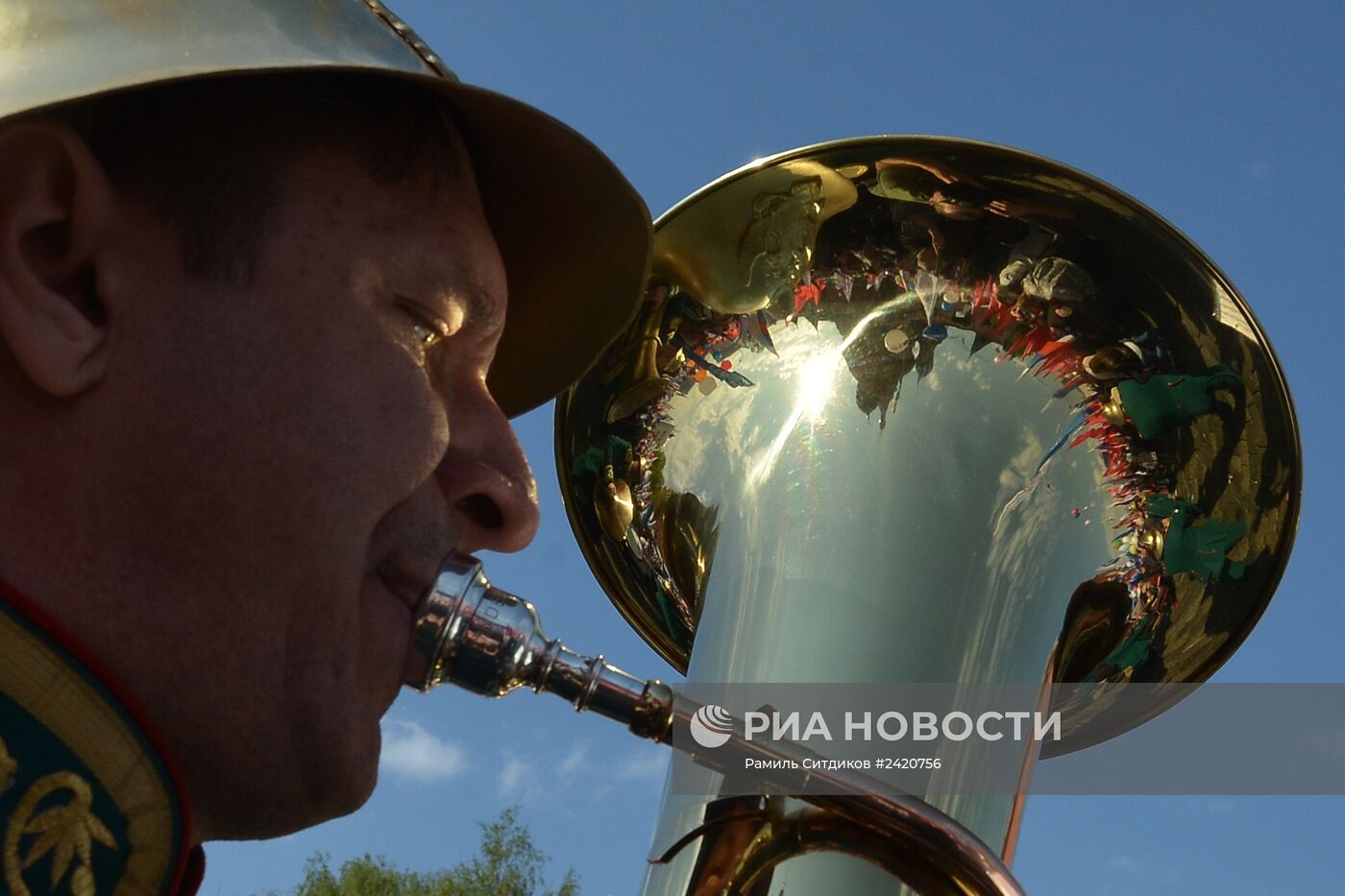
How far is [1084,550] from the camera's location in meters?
3.12

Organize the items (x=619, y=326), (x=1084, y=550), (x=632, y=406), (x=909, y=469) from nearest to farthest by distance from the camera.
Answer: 1. (x=619, y=326)
2. (x=909, y=469)
3. (x=1084, y=550)
4. (x=632, y=406)

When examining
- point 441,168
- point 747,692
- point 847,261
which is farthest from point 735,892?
point 847,261

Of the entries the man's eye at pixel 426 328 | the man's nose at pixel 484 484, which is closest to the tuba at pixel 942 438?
the man's nose at pixel 484 484

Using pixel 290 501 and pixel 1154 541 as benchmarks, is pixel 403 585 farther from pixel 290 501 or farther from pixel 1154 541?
pixel 1154 541

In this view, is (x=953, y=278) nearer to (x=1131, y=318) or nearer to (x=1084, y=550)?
(x=1131, y=318)

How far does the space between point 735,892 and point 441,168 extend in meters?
1.14

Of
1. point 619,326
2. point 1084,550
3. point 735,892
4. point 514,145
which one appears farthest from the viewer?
point 1084,550

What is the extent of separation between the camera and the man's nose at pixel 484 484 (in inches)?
70.2

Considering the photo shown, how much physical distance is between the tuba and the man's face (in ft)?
3.49

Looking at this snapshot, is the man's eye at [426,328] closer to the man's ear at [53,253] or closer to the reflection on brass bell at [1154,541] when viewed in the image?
the man's ear at [53,253]

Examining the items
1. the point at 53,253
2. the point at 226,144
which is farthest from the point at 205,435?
the point at 226,144

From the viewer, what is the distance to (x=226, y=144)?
1717 mm

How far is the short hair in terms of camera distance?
1657mm

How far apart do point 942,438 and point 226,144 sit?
167 cm
